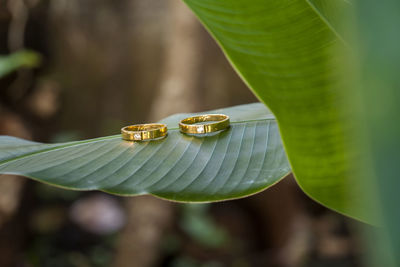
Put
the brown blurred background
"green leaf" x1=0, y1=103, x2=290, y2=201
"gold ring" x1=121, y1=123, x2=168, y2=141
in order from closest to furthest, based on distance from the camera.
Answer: "green leaf" x1=0, y1=103, x2=290, y2=201 < "gold ring" x1=121, y1=123, x2=168, y2=141 < the brown blurred background

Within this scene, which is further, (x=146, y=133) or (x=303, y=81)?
(x=146, y=133)

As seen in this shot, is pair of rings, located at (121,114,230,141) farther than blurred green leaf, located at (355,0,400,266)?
Yes

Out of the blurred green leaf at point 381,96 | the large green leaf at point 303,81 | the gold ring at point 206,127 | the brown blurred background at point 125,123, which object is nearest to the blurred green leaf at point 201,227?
the brown blurred background at point 125,123

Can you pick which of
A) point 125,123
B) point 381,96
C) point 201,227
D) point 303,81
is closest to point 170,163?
point 303,81

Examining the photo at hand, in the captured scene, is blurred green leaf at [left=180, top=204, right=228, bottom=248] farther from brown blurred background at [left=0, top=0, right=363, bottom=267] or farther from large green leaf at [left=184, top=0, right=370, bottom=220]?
large green leaf at [left=184, top=0, right=370, bottom=220]

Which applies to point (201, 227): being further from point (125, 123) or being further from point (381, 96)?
point (381, 96)

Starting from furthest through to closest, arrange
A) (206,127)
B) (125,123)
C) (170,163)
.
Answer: (125,123) → (206,127) → (170,163)

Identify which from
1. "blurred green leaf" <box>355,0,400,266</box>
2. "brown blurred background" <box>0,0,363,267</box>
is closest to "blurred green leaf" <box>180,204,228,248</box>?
"brown blurred background" <box>0,0,363,267</box>
